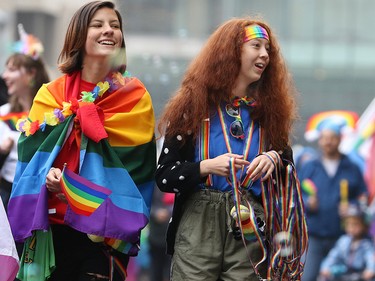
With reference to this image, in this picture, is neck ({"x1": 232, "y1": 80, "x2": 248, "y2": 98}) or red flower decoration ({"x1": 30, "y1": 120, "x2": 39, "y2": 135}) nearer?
neck ({"x1": 232, "y1": 80, "x2": 248, "y2": 98})

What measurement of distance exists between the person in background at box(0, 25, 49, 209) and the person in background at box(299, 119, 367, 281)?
4072 millimetres

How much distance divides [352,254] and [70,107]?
5.63 meters

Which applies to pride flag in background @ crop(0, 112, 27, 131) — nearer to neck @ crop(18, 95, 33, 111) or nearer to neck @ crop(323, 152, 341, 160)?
neck @ crop(18, 95, 33, 111)

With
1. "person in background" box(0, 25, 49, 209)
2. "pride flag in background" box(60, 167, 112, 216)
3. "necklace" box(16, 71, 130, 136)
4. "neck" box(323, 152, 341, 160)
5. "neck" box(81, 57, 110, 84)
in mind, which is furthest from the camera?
"neck" box(323, 152, 341, 160)

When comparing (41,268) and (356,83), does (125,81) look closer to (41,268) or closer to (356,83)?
(41,268)

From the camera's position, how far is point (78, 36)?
5.49m

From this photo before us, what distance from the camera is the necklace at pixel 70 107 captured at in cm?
541

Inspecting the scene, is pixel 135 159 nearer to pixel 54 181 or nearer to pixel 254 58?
pixel 54 181

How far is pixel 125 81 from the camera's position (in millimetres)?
5543

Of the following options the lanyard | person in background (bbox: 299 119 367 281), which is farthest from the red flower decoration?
person in background (bbox: 299 119 367 281)

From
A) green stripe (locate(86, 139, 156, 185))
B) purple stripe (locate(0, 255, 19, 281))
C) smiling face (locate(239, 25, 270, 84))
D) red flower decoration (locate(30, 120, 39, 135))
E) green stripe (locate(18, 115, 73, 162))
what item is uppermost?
smiling face (locate(239, 25, 270, 84))

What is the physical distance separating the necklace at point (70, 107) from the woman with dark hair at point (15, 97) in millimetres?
1195

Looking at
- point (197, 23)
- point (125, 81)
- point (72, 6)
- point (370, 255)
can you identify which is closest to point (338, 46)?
point (197, 23)

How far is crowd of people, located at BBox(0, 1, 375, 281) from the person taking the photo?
5105mm
